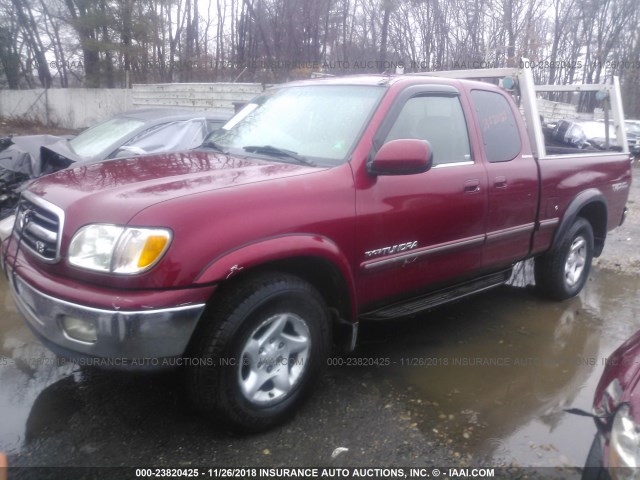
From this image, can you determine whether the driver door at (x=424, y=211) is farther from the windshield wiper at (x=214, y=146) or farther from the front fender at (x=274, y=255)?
the windshield wiper at (x=214, y=146)

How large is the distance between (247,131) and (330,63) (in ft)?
57.1

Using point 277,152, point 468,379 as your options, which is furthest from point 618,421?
point 277,152

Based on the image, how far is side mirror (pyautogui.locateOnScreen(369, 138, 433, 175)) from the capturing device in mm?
3025

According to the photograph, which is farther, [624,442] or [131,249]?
[131,249]

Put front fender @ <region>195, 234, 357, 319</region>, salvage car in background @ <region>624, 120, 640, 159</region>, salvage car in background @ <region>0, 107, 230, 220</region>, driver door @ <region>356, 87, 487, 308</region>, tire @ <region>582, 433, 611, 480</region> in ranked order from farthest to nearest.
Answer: salvage car in background @ <region>624, 120, 640, 159</region>, salvage car in background @ <region>0, 107, 230, 220</region>, driver door @ <region>356, 87, 487, 308</region>, front fender @ <region>195, 234, 357, 319</region>, tire @ <region>582, 433, 611, 480</region>

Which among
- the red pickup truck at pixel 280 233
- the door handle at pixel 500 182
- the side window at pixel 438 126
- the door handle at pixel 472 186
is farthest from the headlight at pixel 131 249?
the door handle at pixel 500 182

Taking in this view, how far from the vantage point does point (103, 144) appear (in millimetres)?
6016

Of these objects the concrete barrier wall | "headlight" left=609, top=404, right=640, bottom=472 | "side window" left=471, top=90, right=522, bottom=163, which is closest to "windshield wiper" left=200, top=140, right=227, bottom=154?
"side window" left=471, top=90, right=522, bottom=163

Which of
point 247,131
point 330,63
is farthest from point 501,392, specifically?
point 330,63

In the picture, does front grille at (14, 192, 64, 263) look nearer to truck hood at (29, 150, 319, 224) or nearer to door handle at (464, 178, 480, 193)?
truck hood at (29, 150, 319, 224)

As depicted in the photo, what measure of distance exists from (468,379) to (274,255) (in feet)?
5.81

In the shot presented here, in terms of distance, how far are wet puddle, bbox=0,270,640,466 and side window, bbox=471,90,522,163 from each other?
144 cm

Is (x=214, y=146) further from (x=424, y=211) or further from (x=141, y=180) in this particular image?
(x=424, y=211)

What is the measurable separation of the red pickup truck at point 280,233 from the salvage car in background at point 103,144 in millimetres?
2193
